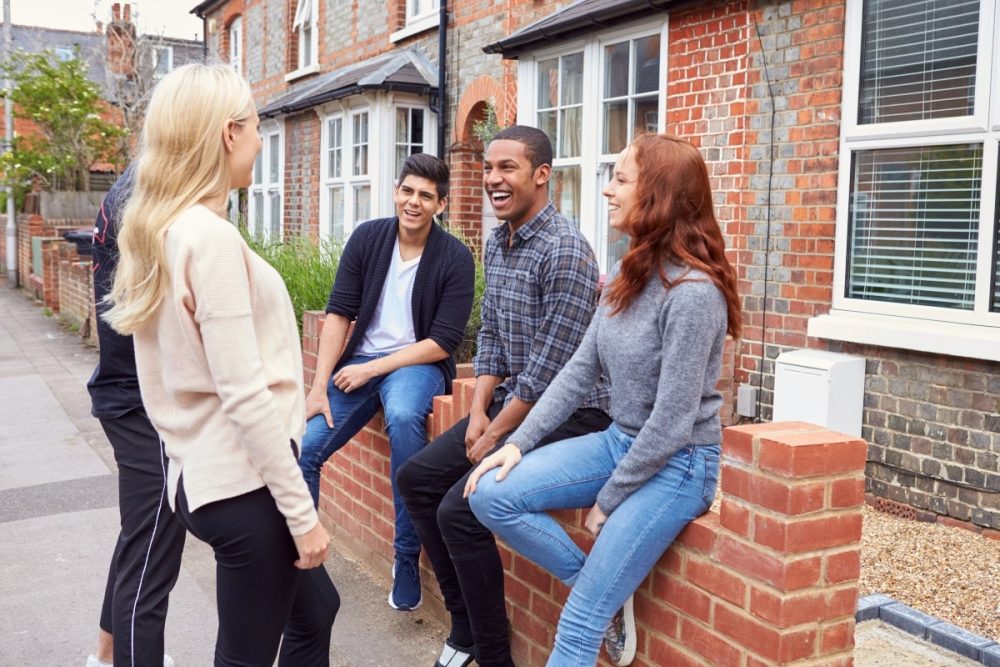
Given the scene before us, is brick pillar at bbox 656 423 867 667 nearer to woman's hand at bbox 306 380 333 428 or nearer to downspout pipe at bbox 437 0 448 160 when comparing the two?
woman's hand at bbox 306 380 333 428

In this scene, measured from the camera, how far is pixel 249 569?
237 cm

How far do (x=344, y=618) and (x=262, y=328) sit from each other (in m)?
2.31

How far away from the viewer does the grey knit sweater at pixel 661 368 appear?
2.72 metres

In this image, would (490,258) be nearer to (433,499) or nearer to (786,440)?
(433,499)

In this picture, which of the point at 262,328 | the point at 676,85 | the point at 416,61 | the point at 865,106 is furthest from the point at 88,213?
the point at 262,328

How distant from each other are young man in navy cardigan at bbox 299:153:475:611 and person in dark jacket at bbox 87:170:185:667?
3.70ft

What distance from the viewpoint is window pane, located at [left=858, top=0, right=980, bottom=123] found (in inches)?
223

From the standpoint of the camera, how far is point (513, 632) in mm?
3797

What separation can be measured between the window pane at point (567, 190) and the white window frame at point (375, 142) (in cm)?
402

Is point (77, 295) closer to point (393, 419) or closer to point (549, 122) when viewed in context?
point (549, 122)

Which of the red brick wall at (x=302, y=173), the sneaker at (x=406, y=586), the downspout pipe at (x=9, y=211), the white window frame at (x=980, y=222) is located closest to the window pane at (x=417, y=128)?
the red brick wall at (x=302, y=173)

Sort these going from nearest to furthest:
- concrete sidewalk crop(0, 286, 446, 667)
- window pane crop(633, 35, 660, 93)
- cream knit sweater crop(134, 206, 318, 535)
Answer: cream knit sweater crop(134, 206, 318, 535), concrete sidewalk crop(0, 286, 446, 667), window pane crop(633, 35, 660, 93)

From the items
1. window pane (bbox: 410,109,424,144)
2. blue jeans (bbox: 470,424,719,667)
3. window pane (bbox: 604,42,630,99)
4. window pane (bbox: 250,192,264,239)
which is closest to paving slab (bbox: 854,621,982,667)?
blue jeans (bbox: 470,424,719,667)

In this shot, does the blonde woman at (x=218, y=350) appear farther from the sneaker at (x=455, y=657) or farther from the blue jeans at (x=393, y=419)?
the blue jeans at (x=393, y=419)
